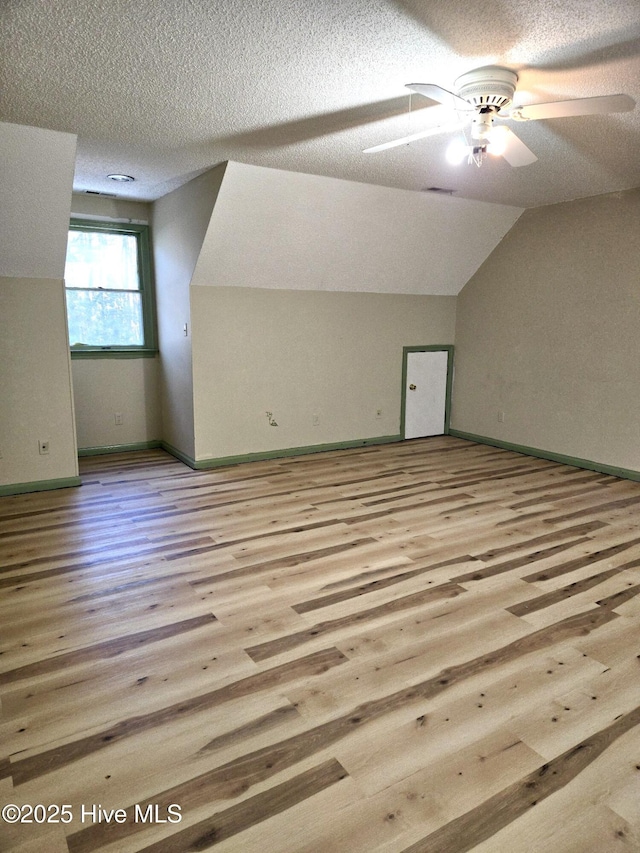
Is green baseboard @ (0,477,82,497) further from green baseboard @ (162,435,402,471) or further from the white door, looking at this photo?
the white door

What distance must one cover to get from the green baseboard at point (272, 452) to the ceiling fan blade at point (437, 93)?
3672mm

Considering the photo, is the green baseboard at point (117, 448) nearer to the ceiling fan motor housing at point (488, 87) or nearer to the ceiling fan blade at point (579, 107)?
the ceiling fan motor housing at point (488, 87)

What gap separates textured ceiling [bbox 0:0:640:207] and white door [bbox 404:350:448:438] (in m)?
2.68

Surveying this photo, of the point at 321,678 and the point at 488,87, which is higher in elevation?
the point at 488,87

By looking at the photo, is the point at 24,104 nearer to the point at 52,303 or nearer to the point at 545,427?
the point at 52,303

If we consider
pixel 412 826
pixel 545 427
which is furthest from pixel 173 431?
pixel 412 826

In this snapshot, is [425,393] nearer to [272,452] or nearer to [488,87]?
[272,452]

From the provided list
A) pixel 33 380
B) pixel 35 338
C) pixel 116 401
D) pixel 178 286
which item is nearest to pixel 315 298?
pixel 178 286

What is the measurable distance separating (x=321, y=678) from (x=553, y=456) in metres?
4.21

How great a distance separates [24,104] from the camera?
3.00m

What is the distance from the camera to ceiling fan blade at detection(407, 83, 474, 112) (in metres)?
2.32

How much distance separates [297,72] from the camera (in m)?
2.59

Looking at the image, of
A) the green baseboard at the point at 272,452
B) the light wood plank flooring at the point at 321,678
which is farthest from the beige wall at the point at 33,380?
the green baseboard at the point at 272,452

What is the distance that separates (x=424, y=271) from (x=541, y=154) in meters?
2.32
